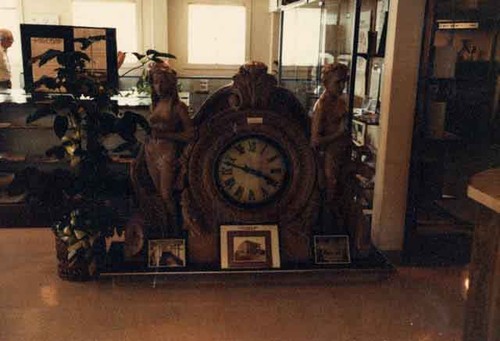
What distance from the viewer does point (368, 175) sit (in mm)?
3100

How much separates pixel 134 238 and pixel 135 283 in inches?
9.7

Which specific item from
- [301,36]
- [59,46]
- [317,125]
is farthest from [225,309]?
[301,36]

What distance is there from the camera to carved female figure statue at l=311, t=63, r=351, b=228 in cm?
290

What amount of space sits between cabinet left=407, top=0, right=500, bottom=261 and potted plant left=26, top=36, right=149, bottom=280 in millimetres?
1679

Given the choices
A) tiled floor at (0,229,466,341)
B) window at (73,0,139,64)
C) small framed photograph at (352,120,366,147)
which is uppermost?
window at (73,0,139,64)

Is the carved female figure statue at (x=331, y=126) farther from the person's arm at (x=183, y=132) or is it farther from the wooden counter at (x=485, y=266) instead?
the wooden counter at (x=485, y=266)

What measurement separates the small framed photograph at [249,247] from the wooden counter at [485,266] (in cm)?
136

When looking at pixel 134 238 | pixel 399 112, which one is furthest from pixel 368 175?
pixel 134 238

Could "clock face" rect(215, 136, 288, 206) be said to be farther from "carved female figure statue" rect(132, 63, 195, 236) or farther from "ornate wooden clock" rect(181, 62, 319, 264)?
"carved female figure statue" rect(132, 63, 195, 236)

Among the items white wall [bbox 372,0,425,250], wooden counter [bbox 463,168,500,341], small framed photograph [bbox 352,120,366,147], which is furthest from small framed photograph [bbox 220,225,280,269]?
wooden counter [bbox 463,168,500,341]

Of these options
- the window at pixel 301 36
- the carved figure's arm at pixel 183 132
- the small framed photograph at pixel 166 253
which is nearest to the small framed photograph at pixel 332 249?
the small framed photograph at pixel 166 253

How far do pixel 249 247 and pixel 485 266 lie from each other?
60.0 inches

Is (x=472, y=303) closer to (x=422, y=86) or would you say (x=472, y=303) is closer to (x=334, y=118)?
(x=334, y=118)

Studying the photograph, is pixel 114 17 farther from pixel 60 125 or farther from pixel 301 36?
pixel 60 125
